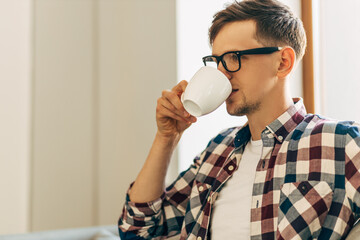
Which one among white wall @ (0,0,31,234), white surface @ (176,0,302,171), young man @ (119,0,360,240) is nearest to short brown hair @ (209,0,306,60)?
young man @ (119,0,360,240)

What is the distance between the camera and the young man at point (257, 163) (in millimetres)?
926

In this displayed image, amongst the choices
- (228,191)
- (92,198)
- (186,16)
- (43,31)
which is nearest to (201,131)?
(186,16)

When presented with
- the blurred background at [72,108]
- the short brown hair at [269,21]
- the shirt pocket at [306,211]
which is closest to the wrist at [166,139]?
the short brown hair at [269,21]

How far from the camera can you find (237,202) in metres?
1.10

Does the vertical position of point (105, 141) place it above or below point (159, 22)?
below

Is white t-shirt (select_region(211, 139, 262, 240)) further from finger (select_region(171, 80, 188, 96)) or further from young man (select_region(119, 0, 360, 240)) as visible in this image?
finger (select_region(171, 80, 188, 96))

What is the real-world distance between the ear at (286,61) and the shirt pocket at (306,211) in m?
0.29

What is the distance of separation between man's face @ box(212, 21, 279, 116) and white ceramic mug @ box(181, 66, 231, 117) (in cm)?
7

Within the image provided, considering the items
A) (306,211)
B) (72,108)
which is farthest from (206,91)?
(72,108)

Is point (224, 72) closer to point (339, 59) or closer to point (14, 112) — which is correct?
point (339, 59)

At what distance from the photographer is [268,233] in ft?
3.25

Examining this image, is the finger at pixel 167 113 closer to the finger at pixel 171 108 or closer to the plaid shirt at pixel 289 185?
the finger at pixel 171 108

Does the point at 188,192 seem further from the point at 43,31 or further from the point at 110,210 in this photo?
the point at 43,31

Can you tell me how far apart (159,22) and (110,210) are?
1003mm
